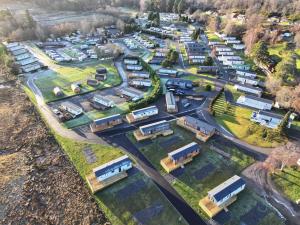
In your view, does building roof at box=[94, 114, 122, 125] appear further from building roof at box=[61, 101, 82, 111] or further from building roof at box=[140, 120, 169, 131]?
building roof at box=[61, 101, 82, 111]

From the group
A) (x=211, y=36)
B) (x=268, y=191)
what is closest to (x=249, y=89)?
(x=268, y=191)

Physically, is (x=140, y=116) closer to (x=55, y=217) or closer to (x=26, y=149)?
(x=26, y=149)

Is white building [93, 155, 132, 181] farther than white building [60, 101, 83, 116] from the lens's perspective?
No

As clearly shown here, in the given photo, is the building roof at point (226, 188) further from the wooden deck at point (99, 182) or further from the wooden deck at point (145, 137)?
the wooden deck at point (145, 137)

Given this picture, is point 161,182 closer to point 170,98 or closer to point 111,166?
point 111,166

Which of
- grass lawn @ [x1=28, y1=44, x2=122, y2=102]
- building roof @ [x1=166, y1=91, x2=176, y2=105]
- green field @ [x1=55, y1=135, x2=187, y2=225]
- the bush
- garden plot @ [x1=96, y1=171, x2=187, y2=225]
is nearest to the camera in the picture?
garden plot @ [x1=96, y1=171, x2=187, y2=225]

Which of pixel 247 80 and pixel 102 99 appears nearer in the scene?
pixel 102 99

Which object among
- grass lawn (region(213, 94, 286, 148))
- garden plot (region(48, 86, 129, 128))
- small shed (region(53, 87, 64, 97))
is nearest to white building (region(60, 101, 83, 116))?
garden plot (region(48, 86, 129, 128))
